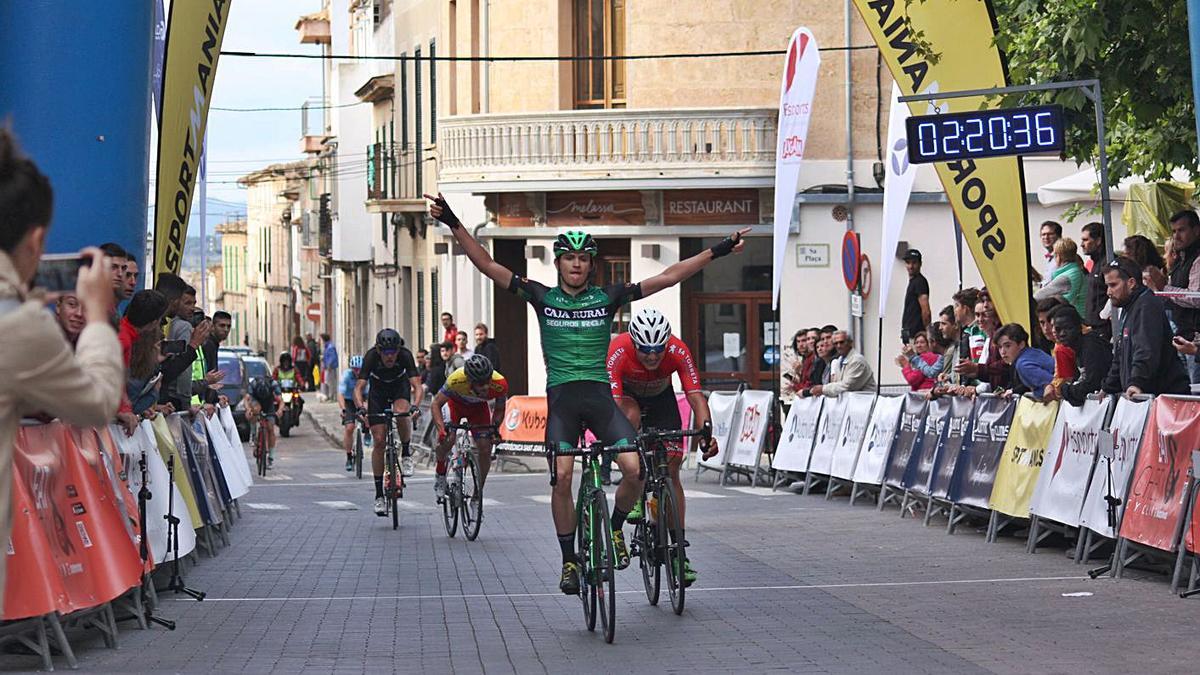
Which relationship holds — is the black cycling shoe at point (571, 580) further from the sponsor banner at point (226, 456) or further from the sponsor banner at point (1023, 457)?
the sponsor banner at point (226, 456)

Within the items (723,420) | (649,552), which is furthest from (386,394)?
(649,552)

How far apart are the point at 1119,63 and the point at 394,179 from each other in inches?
1418

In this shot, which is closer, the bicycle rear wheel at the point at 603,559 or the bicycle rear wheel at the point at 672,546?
the bicycle rear wheel at the point at 603,559

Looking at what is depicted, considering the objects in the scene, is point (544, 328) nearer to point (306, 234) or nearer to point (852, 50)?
point (852, 50)

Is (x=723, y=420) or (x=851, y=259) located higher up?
(x=851, y=259)

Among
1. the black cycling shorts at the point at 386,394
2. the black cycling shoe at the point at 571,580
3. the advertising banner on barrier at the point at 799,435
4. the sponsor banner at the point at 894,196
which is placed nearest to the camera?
the black cycling shoe at the point at 571,580

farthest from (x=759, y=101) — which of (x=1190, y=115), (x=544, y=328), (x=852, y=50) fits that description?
(x=544, y=328)

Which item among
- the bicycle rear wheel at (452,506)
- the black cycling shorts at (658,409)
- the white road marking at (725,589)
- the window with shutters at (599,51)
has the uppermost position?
the window with shutters at (599,51)

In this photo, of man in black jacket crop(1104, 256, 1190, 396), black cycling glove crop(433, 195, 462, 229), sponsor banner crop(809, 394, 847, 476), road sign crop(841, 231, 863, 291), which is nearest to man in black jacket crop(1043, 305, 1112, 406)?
man in black jacket crop(1104, 256, 1190, 396)

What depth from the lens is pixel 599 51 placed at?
1430 inches

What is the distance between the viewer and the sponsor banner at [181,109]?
1447 cm

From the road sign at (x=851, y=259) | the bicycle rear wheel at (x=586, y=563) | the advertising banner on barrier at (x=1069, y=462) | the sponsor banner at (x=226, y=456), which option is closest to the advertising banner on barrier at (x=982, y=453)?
the advertising banner on barrier at (x=1069, y=462)

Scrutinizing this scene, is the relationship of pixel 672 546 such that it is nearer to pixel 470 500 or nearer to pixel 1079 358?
pixel 1079 358

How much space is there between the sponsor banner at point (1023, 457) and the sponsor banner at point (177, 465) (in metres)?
5.97
